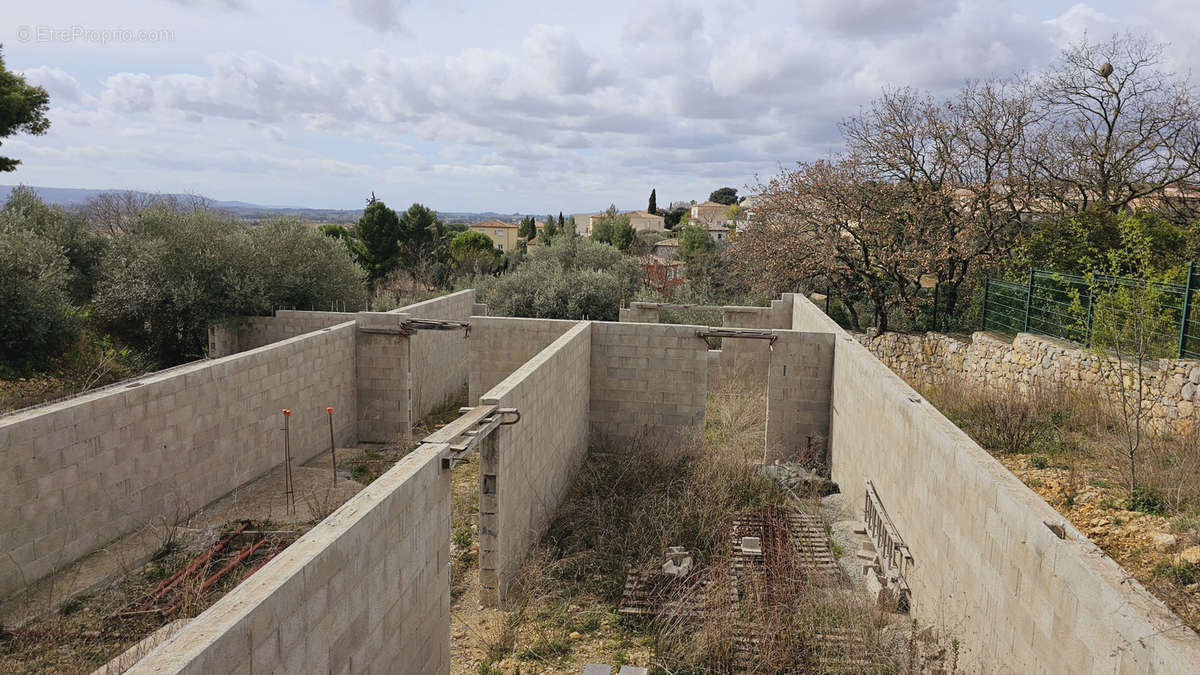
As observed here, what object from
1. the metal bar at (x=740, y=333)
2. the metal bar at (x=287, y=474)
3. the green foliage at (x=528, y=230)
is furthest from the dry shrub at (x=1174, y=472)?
the green foliage at (x=528, y=230)

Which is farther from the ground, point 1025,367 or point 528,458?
point 1025,367

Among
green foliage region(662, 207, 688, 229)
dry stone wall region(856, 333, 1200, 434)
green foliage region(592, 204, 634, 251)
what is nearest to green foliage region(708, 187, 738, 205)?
green foliage region(662, 207, 688, 229)

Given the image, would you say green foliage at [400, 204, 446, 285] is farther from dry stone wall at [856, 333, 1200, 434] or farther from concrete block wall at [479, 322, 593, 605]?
concrete block wall at [479, 322, 593, 605]

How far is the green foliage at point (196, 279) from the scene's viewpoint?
16.4m

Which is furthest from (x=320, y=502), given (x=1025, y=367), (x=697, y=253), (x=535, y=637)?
(x=697, y=253)

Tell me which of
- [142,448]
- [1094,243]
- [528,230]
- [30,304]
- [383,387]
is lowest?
[383,387]

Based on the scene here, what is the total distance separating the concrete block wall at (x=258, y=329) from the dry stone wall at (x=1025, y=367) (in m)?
12.4

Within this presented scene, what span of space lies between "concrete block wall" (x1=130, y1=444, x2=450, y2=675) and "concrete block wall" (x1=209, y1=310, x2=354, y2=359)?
32.9 feet

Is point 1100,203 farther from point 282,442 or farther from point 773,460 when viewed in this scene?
point 282,442

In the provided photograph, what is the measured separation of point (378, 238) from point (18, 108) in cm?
1804

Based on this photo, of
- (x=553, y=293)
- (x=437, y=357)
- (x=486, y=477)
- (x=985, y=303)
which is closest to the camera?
(x=486, y=477)

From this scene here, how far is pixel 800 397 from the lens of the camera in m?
12.9

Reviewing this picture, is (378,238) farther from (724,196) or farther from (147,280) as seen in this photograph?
(724,196)

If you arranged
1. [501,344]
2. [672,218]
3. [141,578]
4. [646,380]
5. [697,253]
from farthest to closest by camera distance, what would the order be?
[672,218], [697,253], [501,344], [646,380], [141,578]
